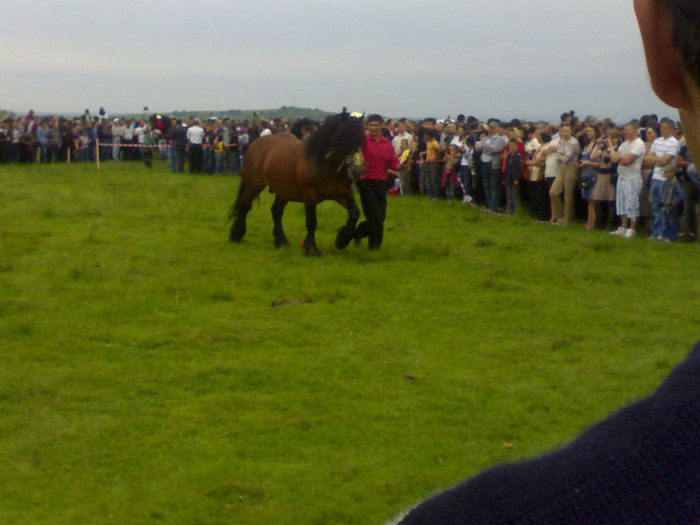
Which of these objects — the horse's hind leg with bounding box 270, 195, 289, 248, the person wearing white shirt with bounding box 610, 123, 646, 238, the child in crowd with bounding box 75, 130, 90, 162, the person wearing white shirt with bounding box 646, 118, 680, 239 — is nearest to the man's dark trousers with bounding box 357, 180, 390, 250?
the horse's hind leg with bounding box 270, 195, 289, 248

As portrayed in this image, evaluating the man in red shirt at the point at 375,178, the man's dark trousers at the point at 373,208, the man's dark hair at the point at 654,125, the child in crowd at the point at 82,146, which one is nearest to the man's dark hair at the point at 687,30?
the man in red shirt at the point at 375,178

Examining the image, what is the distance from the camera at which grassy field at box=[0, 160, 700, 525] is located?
15.2 feet

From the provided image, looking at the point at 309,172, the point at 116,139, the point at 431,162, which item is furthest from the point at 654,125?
the point at 116,139

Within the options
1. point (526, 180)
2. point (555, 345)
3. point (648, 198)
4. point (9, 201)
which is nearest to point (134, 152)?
point (9, 201)

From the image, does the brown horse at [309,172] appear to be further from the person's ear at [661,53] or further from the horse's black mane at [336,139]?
the person's ear at [661,53]

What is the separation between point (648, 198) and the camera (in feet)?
41.8

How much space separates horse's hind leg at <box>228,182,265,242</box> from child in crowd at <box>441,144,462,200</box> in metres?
6.06

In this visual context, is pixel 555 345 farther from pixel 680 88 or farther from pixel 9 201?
pixel 9 201

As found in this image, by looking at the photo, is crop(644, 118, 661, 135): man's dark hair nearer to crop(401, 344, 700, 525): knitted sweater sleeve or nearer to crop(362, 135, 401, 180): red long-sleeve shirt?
crop(362, 135, 401, 180): red long-sleeve shirt

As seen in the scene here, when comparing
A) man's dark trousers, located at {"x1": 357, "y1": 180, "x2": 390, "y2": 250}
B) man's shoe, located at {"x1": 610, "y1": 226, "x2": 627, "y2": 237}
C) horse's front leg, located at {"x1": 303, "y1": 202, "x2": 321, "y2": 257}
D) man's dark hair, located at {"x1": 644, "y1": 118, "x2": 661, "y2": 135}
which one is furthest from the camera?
man's dark hair, located at {"x1": 644, "y1": 118, "x2": 661, "y2": 135}

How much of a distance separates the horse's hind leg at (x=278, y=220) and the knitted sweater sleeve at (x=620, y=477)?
38.4ft

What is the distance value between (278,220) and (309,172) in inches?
51.9

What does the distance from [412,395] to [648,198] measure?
7.94m

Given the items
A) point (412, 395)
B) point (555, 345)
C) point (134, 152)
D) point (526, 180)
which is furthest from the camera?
point (134, 152)
